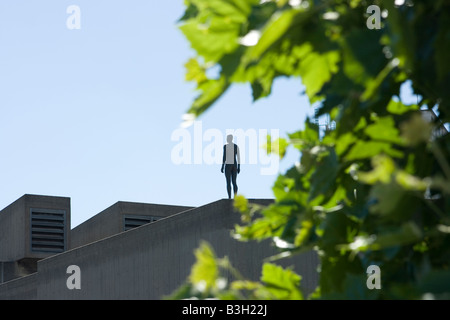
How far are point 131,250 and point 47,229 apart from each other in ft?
44.6

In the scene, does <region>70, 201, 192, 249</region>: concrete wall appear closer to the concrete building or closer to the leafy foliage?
the concrete building

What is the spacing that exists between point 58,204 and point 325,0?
28231mm

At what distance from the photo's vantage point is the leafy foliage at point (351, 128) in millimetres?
1476

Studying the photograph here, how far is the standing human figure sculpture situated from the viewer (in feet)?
56.3

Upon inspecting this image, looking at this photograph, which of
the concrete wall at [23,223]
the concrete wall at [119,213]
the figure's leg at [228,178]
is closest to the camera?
the figure's leg at [228,178]

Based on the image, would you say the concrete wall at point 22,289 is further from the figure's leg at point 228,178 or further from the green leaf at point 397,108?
the green leaf at point 397,108

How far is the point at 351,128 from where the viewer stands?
1.80 metres

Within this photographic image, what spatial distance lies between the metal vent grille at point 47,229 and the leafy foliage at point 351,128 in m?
27.3

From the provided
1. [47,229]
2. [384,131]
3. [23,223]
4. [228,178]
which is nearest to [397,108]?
[384,131]

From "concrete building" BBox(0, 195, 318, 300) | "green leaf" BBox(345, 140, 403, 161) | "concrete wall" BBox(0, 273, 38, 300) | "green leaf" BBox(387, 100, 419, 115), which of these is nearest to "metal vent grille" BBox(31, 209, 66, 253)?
"concrete building" BBox(0, 195, 318, 300)

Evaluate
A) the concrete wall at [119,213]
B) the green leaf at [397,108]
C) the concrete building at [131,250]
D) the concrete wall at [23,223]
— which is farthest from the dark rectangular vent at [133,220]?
the green leaf at [397,108]

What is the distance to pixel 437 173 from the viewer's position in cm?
191

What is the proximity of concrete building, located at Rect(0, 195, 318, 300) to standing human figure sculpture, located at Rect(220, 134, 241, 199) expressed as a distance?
168 centimetres

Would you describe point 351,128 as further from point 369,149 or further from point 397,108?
point 397,108
